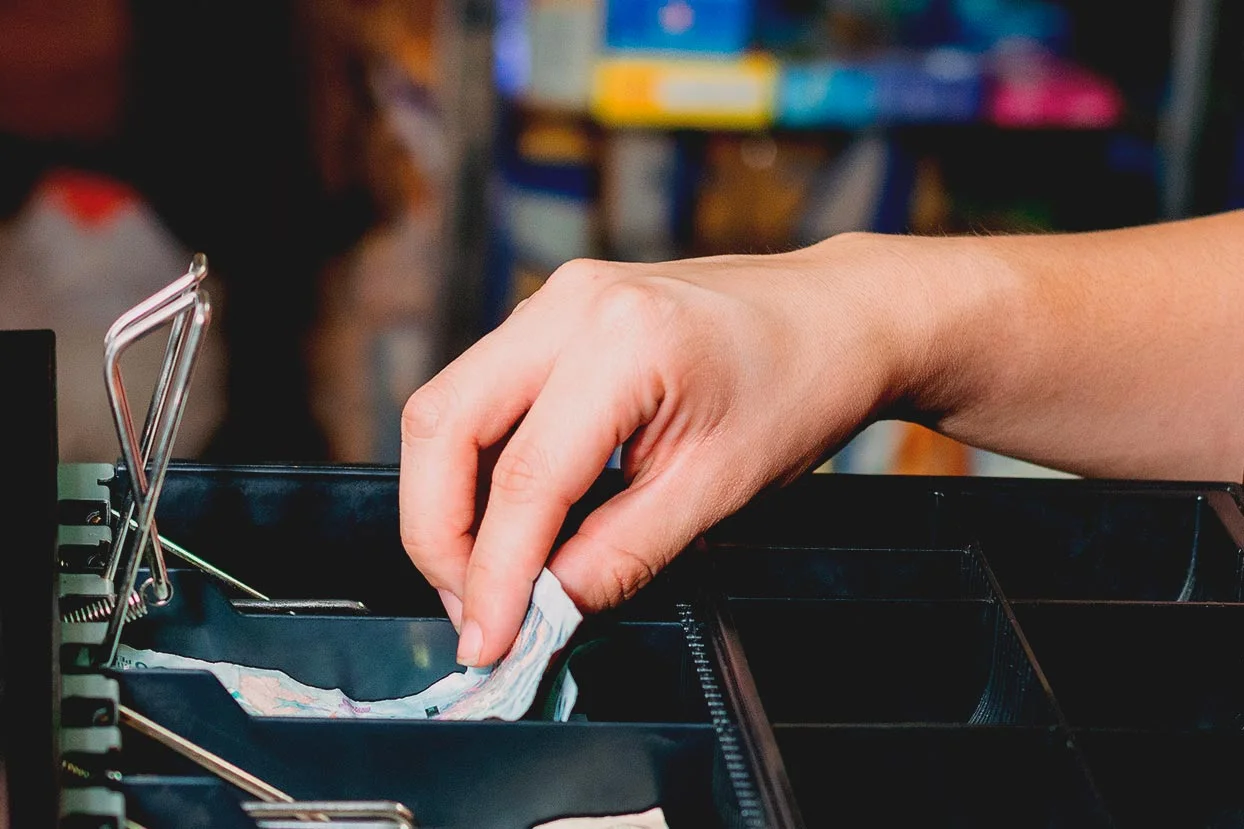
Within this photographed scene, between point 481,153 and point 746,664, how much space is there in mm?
1737

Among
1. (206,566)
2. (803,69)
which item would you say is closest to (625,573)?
(206,566)

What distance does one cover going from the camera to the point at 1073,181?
237 cm

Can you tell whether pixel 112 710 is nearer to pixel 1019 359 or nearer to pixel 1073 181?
pixel 1019 359

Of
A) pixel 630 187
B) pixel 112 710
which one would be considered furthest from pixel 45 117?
pixel 112 710

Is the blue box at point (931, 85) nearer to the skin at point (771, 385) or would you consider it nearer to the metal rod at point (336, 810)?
the skin at point (771, 385)

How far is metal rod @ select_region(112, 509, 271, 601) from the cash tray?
0.02 m

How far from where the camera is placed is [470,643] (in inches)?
22.9

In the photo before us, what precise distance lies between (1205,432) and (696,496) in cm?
46

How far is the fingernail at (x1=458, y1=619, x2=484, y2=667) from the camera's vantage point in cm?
58

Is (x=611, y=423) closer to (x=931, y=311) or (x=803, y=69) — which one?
(x=931, y=311)

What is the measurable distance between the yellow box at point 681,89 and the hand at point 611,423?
151 centimetres

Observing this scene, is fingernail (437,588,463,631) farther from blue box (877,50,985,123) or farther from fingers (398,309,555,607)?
blue box (877,50,985,123)

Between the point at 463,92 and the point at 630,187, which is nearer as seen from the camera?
the point at 463,92

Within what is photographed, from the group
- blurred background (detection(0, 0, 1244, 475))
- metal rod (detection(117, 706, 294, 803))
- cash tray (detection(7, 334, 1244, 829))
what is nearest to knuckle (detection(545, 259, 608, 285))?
cash tray (detection(7, 334, 1244, 829))
